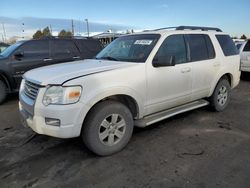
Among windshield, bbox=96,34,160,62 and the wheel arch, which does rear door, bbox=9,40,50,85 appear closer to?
windshield, bbox=96,34,160,62

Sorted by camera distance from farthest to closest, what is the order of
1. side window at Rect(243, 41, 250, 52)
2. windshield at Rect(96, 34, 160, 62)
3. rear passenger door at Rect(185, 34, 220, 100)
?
side window at Rect(243, 41, 250, 52) → rear passenger door at Rect(185, 34, 220, 100) → windshield at Rect(96, 34, 160, 62)

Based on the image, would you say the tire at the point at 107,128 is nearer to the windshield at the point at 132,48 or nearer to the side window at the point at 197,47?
the windshield at the point at 132,48

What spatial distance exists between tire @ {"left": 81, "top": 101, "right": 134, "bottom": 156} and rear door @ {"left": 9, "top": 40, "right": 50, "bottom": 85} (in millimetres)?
4571

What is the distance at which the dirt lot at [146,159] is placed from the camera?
3.02 metres

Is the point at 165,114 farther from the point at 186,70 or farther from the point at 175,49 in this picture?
the point at 175,49

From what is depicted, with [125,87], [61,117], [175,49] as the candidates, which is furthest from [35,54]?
[61,117]

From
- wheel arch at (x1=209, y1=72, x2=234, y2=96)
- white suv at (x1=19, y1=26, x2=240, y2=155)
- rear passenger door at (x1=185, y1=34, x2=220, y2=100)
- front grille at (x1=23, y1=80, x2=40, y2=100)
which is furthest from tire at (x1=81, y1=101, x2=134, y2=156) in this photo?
wheel arch at (x1=209, y1=72, x2=234, y2=96)

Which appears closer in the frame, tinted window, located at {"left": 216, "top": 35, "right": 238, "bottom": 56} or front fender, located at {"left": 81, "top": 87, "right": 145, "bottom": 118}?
front fender, located at {"left": 81, "top": 87, "right": 145, "bottom": 118}

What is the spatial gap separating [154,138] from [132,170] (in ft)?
3.71

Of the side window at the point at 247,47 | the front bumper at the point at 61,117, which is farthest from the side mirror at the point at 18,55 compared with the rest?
the side window at the point at 247,47

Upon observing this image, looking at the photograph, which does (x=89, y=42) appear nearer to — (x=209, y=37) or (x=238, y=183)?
(x=209, y=37)

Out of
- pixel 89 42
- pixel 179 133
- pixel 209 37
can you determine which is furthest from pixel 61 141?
pixel 89 42

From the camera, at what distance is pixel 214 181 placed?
2.96 m

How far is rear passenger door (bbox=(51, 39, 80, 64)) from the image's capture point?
25.7ft
